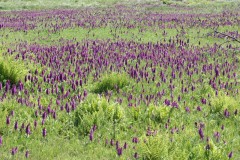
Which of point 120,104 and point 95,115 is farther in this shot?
point 120,104

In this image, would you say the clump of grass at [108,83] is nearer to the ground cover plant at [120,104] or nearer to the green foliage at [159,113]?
the ground cover plant at [120,104]

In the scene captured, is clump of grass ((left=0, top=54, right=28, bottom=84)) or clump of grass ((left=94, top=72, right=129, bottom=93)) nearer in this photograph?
clump of grass ((left=94, top=72, right=129, bottom=93))

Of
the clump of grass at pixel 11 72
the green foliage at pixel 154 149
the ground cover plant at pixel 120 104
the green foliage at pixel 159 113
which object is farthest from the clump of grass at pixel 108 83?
the green foliage at pixel 154 149

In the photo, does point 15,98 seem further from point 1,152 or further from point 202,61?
point 202,61

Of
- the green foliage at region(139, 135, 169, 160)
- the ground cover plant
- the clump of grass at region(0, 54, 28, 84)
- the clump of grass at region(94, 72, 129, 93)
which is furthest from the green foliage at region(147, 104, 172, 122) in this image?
the clump of grass at region(0, 54, 28, 84)

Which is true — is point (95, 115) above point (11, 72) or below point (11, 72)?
below

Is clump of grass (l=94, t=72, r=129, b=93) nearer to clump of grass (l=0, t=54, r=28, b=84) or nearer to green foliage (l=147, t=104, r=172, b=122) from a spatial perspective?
green foliage (l=147, t=104, r=172, b=122)

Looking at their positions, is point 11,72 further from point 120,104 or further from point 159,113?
point 159,113

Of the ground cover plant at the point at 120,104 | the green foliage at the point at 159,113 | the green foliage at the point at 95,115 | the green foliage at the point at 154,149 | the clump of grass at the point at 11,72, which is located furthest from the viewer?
the clump of grass at the point at 11,72

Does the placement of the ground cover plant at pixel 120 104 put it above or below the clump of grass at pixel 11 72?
below

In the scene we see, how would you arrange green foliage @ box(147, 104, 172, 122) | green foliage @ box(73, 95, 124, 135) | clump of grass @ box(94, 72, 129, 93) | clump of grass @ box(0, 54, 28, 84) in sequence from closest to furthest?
green foliage @ box(73, 95, 124, 135), green foliage @ box(147, 104, 172, 122), clump of grass @ box(94, 72, 129, 93), clump of grass @ box(0, 54, 28, 84)

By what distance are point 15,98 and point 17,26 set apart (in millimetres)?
15633

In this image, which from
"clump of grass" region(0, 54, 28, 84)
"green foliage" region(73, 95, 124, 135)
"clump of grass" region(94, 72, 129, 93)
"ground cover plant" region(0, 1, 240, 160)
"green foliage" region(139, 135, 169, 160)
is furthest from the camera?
"clump of grass" region(0, 54, 28, 84)

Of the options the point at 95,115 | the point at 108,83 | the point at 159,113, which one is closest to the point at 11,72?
the point at 108,83
